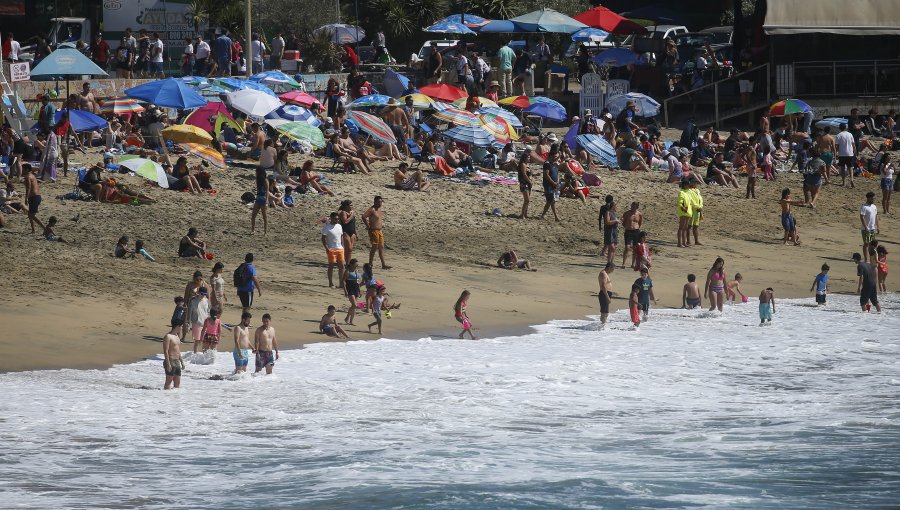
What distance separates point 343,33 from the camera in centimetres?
3825

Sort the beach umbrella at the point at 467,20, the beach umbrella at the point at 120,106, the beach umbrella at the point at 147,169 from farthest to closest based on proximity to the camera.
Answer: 1. the beach umbrella at the point at 467,20
2. the beach umbrella at the point at 120,106
3. the beach umbrella at the point at 147,169

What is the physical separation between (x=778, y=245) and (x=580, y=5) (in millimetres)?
18953

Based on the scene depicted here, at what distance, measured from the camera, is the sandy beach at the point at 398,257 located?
63.1 ft

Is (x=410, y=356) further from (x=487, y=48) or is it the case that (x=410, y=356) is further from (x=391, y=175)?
(x=487, y=48)

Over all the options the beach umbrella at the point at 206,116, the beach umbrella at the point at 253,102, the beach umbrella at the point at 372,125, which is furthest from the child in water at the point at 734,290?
the beach umbrella at the point at 206,116

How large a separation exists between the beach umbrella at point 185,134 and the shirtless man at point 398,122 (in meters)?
4.68

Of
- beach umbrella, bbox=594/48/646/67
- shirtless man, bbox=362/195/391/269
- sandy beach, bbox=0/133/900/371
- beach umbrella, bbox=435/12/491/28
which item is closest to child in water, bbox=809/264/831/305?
sandy beach, bbox=0/133/900/371

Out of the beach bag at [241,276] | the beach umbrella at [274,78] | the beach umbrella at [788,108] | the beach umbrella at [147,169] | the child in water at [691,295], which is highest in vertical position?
the beach umbrella at [274,78]

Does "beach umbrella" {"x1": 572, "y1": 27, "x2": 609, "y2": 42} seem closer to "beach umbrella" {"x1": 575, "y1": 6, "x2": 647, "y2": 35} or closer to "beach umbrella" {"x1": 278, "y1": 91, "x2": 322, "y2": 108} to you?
"beach umbrella" {"x1": 575, "y1": 6, "x2": 647, "y2": 35}

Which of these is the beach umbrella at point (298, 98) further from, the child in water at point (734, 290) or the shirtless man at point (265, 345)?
the shirtless man at point (265, 345)

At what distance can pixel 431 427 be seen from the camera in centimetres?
1577

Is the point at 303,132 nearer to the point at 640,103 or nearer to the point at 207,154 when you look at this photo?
the point at 207,154

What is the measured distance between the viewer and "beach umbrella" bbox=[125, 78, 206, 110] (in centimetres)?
2797

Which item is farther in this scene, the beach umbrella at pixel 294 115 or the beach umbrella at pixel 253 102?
the beach umbrella at pixel 294 115
